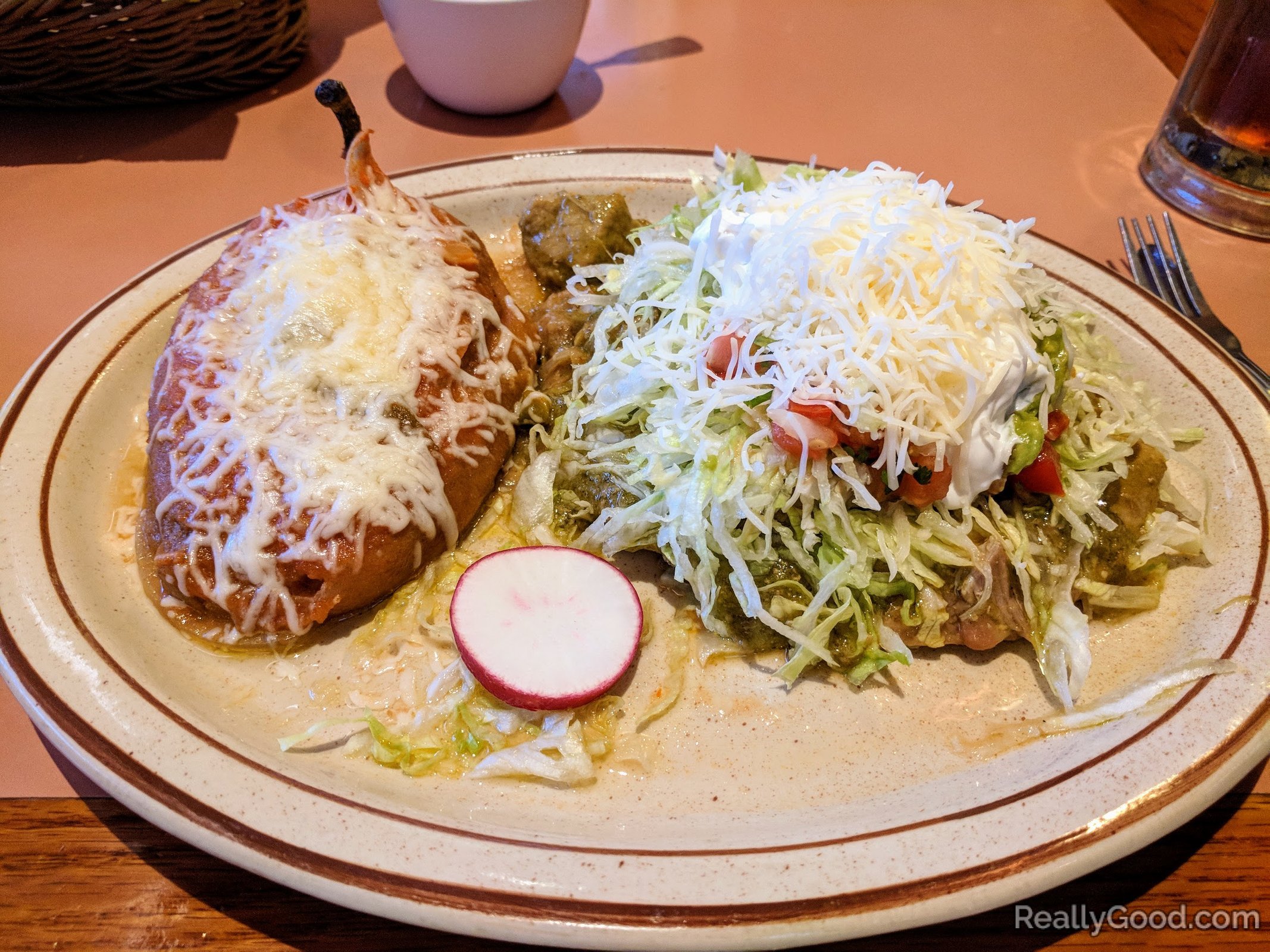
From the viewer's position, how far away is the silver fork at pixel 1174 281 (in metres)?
2.56

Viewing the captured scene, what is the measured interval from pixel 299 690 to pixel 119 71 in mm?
2925

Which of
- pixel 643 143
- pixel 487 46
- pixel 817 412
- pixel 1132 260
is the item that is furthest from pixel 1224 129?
pixel 487 46

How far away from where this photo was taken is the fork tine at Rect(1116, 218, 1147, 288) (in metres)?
2.84

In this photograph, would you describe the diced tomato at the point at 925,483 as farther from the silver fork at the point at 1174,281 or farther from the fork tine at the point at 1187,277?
the fork tine at the point at 1187,277

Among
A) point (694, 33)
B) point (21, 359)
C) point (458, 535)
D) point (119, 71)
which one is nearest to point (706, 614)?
point (458, 535)

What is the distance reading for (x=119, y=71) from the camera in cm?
326

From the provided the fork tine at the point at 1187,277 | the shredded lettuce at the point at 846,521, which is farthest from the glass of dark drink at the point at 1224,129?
the shredded lettuce at the point at 846,521

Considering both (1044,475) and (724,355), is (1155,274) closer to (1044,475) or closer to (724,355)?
(1044,475)

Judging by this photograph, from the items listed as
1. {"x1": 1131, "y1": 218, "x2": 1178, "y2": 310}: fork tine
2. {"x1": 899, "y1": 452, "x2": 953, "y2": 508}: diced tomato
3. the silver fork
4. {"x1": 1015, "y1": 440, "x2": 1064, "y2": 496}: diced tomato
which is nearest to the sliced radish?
{"x1": 899, "y1": 452, "x2": 953, "y2": 508}: diced tomato

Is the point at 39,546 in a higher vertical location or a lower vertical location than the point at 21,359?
higher

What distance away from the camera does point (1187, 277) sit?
2.75 meters

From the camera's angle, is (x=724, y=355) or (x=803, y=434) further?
(x=724, y=355)

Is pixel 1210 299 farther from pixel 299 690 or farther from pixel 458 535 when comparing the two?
pixel 299 690

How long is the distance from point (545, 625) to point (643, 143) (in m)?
2.50
